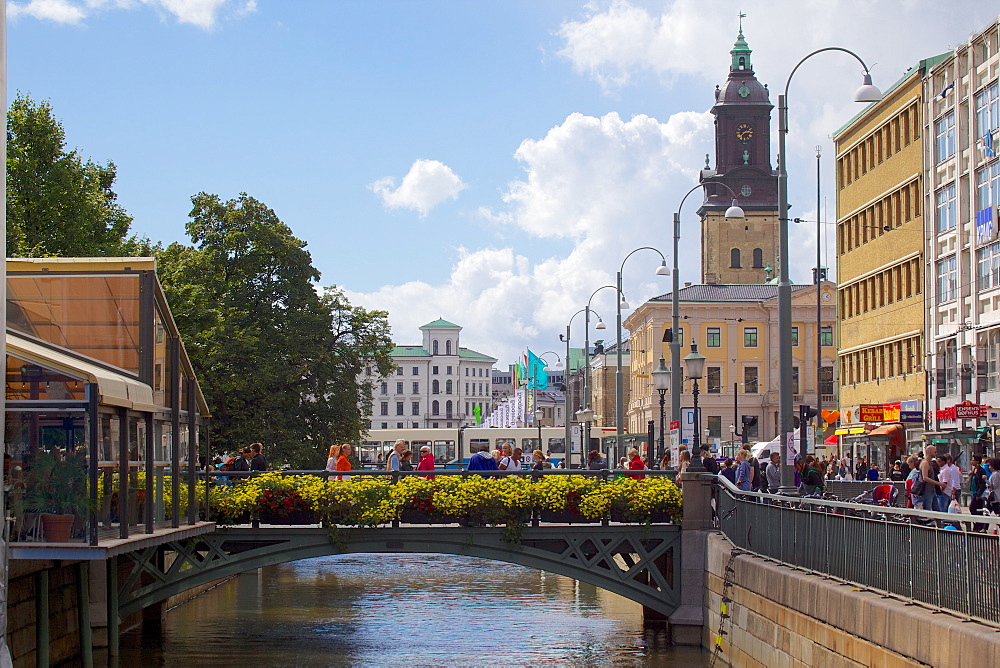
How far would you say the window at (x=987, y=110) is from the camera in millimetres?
49438

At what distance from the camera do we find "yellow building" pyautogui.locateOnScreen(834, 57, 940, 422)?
194 feet

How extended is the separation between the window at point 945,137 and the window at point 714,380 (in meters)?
59.7

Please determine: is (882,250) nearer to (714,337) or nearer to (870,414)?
(870,414)

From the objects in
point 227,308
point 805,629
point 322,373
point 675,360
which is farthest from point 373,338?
point 805,629

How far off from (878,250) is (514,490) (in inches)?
1699

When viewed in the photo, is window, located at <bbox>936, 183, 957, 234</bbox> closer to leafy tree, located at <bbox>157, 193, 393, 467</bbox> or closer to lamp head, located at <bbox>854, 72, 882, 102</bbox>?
leafy tree, located at <bbox>157, 193, 393, 467</bbox>

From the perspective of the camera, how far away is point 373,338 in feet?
193

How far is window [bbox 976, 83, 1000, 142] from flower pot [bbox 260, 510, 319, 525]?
32.4m

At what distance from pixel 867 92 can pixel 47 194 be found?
20.1 meters

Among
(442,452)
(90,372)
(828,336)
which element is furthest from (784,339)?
(828,336)

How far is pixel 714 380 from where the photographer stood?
116 metres

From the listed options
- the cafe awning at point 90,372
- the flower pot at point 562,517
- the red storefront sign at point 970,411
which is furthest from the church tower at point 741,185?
the cafe awning at point 90,372

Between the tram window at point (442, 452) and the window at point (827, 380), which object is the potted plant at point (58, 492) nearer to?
the tram window at point (442, 452)

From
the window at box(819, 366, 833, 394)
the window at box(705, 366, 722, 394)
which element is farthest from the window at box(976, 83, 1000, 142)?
the window at box(705, 366, 722, 394)
